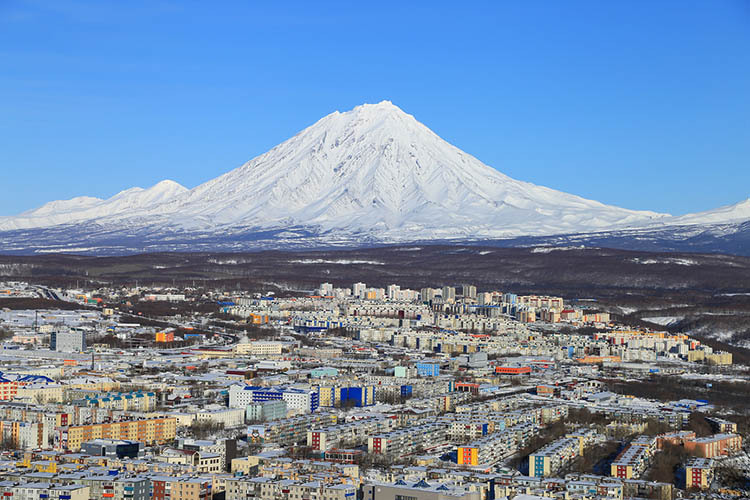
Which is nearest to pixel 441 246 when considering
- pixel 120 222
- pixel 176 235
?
pixel 176 235

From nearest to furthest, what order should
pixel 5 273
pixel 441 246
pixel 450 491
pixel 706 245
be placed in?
pixel 450 491
pixel 5 273
pixel 441 246
pixel 706 245

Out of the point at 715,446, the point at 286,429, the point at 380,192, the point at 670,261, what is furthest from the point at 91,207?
the point at 715,446

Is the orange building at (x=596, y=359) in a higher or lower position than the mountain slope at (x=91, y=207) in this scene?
lower

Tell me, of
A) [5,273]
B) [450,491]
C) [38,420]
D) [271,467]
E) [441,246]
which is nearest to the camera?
[450,491]

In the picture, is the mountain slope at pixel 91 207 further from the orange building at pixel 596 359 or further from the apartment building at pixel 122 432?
the apartment building at pixel 122 432

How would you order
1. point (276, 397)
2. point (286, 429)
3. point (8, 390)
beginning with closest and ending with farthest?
point (286, 429) < point (276, 397) < point (8, 390)

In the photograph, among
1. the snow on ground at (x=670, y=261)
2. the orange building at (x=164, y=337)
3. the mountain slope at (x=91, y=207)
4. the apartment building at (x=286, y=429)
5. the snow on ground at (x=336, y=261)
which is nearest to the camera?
the apartment building at (x=286, y=429)

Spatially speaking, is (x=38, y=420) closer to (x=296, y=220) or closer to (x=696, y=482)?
(x=696, y=482)

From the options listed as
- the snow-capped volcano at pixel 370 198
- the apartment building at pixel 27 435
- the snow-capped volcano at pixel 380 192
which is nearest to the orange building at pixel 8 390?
the apartment building at pixel 27 435

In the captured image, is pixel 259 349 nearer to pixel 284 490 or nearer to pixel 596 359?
pixel 596 359
